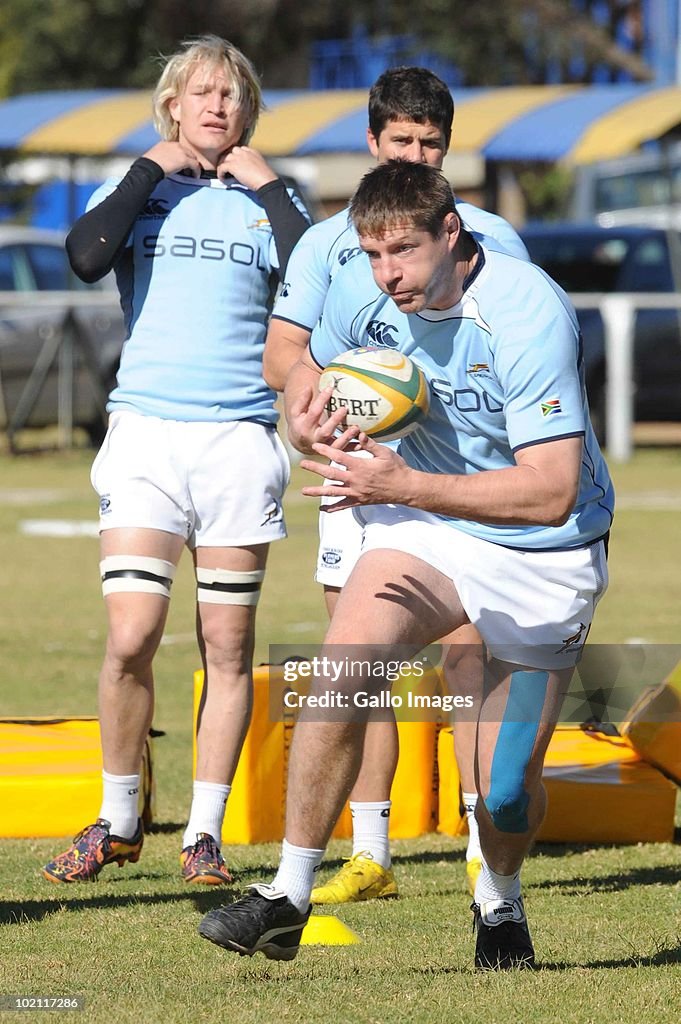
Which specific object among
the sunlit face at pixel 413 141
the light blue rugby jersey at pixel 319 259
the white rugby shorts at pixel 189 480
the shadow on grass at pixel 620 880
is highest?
the sunlit face at pixel 413 141

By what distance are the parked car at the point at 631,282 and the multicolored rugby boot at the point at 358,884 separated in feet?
46.8

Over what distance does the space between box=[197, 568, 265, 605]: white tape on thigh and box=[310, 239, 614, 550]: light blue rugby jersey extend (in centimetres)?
90

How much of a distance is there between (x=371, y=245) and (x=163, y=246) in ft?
4.53

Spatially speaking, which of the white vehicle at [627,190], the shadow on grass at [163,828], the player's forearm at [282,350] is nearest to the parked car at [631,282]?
the white vehicle at [627,190]

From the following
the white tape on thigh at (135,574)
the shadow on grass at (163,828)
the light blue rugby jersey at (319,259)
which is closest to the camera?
the light blue rugby jersey at (319,259)

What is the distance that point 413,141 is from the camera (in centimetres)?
530

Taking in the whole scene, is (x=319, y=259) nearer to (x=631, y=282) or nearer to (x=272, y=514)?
(x=272, y=514)

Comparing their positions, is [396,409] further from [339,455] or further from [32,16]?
[32,16]

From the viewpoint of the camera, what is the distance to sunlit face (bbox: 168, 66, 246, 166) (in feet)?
17.8

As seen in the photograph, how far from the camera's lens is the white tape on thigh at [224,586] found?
17.6 feet

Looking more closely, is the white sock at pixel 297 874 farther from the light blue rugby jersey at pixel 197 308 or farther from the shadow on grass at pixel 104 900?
the light blue rugby jersey at pixel 197 308

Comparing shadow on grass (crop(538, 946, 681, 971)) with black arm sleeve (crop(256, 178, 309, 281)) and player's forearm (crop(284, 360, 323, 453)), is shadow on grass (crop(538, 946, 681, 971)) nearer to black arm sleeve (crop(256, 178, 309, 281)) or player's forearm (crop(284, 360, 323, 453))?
player's forearm (crop(284, 360, 323, 453))

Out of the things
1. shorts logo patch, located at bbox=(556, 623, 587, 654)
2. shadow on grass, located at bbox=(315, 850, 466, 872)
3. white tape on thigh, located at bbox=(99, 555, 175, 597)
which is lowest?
shadow on grass, located at bbox=(315, 850, 466, 872)

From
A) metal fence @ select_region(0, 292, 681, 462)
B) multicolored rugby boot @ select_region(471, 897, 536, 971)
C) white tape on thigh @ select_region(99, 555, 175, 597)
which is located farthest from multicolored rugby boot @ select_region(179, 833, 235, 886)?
metal fence @ select_region(0, 292, 681, 462)
